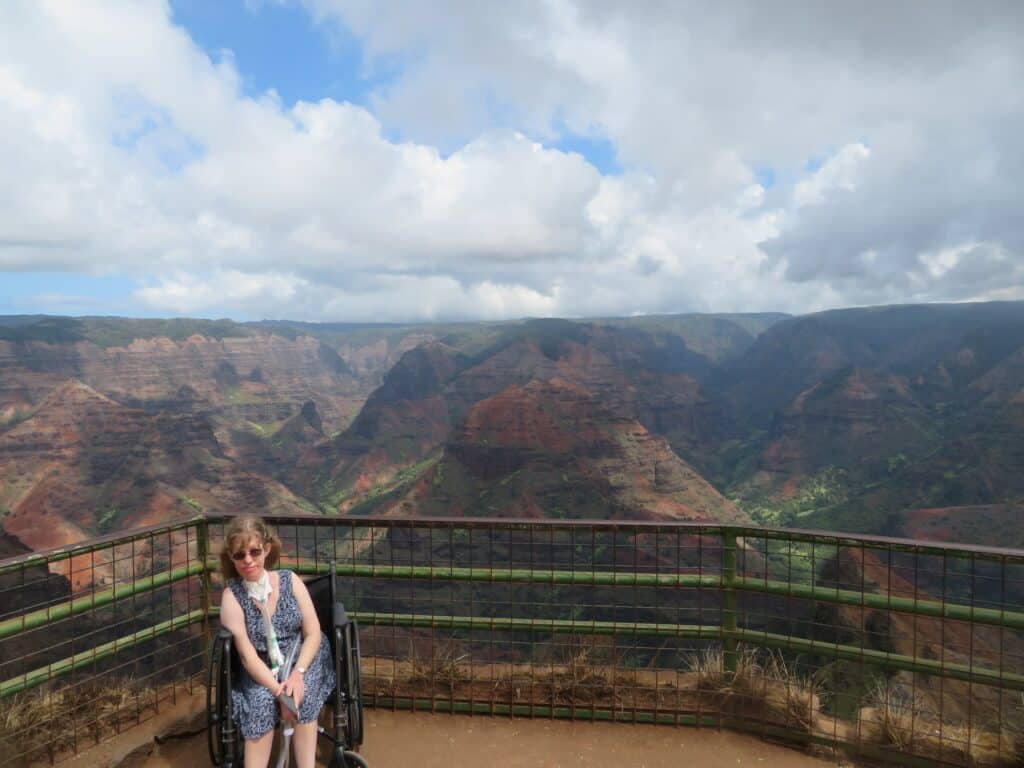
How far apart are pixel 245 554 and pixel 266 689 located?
2.14ft

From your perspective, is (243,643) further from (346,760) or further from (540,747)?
(540,747)

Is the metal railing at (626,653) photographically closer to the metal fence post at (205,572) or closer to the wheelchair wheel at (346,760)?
the metal fence post at (205,572)

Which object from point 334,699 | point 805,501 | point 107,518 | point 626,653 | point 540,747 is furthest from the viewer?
point 805,501

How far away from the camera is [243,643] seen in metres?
3.15

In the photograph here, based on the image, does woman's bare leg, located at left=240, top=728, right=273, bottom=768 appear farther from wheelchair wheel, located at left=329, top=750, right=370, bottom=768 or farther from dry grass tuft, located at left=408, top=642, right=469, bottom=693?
dry grass tuft, located at left=408, top=642, right=469, bottom=693

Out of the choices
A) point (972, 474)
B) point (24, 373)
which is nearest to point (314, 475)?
point (24, 373)

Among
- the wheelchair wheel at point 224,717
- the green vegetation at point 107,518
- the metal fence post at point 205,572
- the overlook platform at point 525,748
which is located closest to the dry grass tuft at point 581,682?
the overlook platform at point 525,748

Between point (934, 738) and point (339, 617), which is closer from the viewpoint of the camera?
point (339, 617)

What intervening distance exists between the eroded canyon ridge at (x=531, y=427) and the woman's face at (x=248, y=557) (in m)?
26.3

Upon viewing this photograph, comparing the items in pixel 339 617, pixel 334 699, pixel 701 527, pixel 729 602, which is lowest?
pixel 334 699

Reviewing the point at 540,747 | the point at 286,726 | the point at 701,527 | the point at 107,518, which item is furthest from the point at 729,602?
the point at 107,518

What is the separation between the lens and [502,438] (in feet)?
222

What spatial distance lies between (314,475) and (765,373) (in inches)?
4272

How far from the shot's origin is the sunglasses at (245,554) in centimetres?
319
